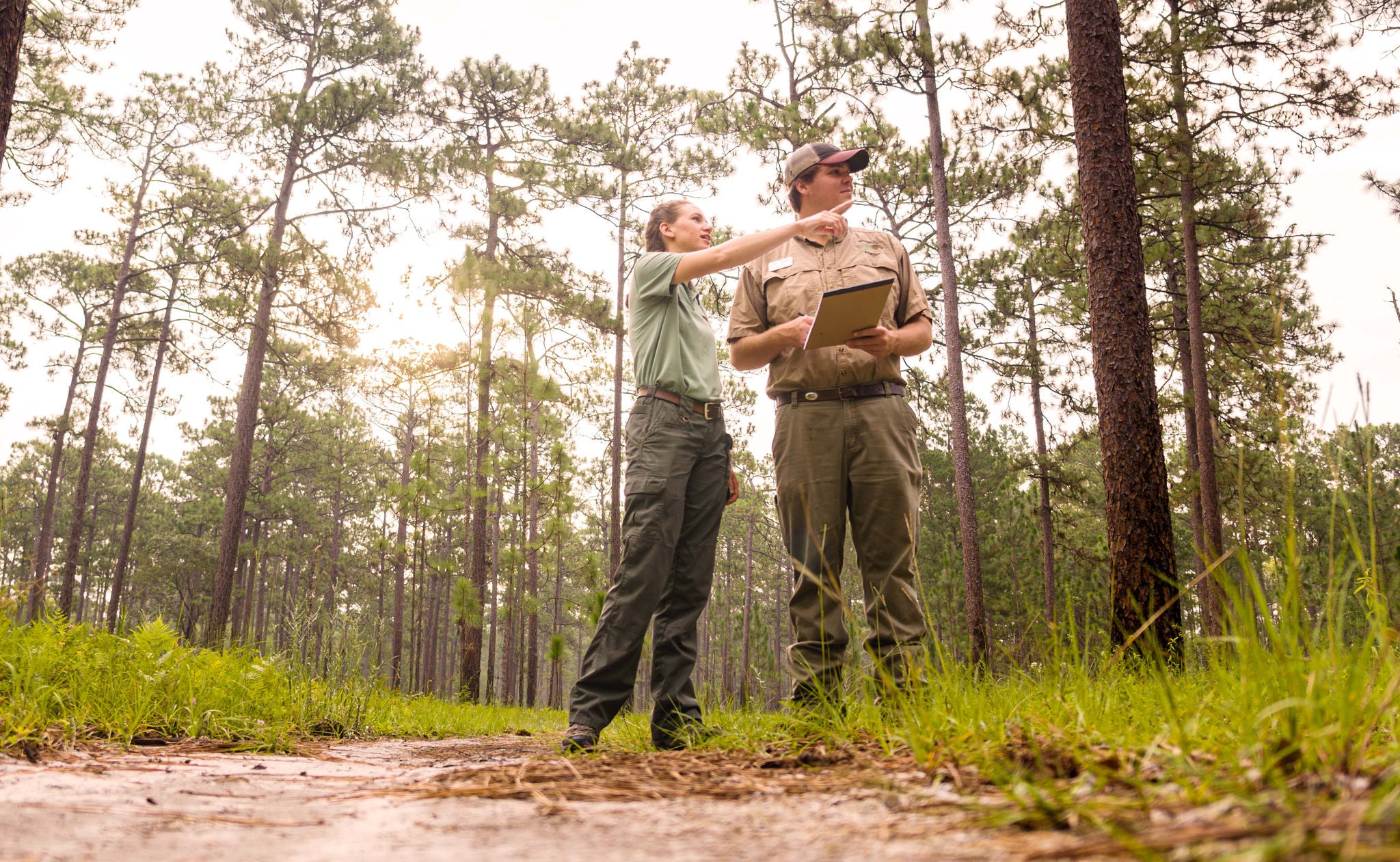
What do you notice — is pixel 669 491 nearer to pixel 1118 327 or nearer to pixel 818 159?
pixel 818 159

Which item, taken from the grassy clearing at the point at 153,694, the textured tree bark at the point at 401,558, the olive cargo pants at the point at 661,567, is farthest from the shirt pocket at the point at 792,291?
the textured tree bark at the point at 401,558

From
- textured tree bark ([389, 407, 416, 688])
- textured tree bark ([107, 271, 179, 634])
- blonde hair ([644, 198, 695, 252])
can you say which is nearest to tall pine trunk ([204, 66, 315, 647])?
textured tree bark ([389, 407, 416, 688])

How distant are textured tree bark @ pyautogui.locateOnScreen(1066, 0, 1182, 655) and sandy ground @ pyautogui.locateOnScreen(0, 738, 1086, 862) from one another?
326 cm

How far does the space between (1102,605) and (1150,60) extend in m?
13.5

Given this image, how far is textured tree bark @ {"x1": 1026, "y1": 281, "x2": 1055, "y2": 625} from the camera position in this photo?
43.9 feet

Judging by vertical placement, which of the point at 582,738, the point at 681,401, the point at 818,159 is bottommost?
the point at 582,738

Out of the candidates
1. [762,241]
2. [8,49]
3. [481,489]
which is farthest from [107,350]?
[762,241]

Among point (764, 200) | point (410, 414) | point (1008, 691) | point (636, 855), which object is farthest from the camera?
point (410, 414)

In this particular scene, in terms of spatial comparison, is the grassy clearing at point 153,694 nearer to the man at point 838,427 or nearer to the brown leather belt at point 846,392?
the man at point 838,427

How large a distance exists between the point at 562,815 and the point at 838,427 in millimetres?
1891

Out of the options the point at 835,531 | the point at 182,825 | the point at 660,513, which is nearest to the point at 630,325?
the point at 660,513

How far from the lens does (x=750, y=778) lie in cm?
144

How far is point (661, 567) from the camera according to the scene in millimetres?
2658

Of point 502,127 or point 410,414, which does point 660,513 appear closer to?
point 502,127
